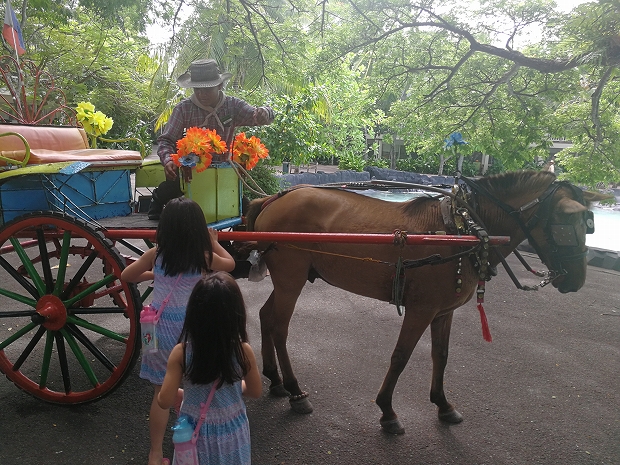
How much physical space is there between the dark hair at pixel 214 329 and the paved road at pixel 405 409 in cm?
121

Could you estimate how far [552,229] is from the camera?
2656 mm

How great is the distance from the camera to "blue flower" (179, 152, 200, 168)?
Result: 2836 mm

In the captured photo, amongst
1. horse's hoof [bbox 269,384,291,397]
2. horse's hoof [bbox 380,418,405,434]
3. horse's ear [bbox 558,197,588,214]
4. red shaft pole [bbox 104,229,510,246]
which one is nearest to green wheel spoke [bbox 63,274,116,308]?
red shaft pole [bbox 104,229,510,246]

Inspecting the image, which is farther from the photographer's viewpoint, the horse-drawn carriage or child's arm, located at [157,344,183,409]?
the horse-drawn carriage

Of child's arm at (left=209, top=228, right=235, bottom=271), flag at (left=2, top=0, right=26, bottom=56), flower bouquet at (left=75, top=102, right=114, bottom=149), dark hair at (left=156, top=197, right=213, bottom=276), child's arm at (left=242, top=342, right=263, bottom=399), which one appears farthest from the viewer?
flag at (left=2, top=0, right=26, bottom=56)

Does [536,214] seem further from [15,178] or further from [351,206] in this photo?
[15,178]

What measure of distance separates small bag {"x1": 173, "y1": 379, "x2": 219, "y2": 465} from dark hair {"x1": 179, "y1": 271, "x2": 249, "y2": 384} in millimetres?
85

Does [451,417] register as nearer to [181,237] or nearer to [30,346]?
[181,237]

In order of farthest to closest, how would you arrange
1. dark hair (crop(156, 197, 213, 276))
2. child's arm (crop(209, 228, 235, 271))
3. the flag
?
the flag
child's arm (crop(209, 228, 235, 271))
dark hair (crop(156, 197, 213, 276))

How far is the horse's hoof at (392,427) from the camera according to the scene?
2.89 meters

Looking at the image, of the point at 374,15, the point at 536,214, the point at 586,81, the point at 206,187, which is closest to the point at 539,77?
the point at 586,81

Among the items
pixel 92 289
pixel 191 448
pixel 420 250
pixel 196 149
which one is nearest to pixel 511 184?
pixel 420 250

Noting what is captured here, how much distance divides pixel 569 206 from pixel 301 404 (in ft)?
7.31

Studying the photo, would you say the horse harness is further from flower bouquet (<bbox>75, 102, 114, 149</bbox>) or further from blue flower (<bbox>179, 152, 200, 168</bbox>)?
flower bouquet (<bbox>75, 102, 114, 149</bbox>)
